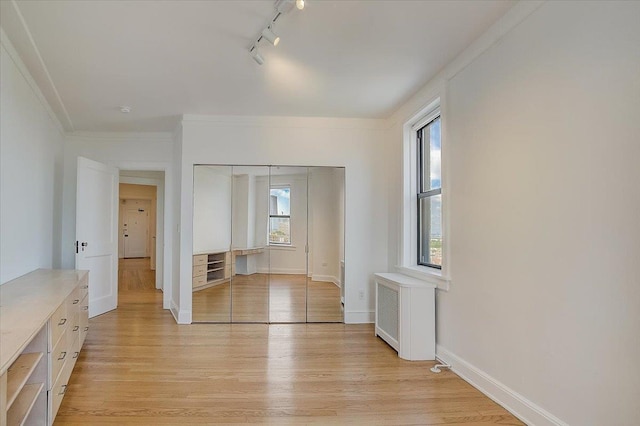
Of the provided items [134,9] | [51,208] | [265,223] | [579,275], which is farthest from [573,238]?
[51,208]

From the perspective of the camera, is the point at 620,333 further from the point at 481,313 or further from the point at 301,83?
the point at 301,83

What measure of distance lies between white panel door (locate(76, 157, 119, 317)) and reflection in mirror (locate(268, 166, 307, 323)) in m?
2.36

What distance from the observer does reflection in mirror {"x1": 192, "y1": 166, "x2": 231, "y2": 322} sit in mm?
4652

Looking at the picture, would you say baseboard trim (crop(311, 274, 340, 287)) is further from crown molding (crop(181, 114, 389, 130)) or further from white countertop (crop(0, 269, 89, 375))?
white countertop (crop(0, 269, 89, 375))

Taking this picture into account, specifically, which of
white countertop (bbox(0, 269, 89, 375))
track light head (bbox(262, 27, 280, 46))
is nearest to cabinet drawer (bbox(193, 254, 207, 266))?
white countertop (bbox(0, 269, 89, 375))

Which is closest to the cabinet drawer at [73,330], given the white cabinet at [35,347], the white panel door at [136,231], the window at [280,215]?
the white cabinet at [35,347]

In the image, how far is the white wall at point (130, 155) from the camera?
5219 mm

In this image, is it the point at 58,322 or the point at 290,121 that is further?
the point at 290,121

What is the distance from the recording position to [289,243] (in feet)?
15.8

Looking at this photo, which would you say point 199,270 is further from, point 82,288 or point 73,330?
point 73,330

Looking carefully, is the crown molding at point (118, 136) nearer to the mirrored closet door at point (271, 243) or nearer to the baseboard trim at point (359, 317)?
the mirrored closet door at point (271, 243)

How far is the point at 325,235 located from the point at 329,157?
101 cm

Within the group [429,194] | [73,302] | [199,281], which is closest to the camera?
[73,302]

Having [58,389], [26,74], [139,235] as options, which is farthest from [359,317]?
[139,235]
